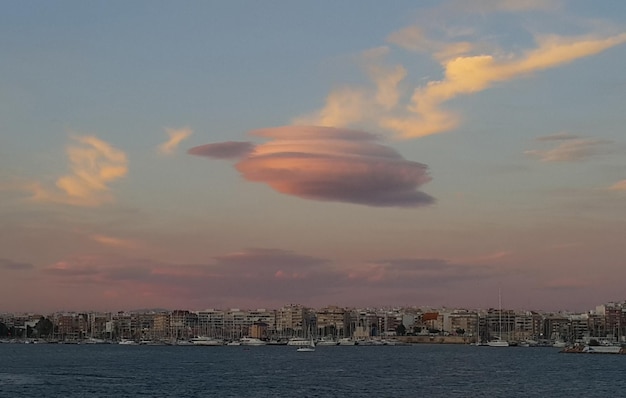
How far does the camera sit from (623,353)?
15538cm

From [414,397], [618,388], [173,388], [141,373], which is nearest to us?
[414,397]

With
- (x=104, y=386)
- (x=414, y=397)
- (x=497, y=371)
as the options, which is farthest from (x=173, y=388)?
(x=497, y=371)

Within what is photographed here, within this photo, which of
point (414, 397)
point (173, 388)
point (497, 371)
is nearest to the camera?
point (414, 397)

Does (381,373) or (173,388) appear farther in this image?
(381,373)

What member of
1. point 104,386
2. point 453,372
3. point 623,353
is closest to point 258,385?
point 104,386

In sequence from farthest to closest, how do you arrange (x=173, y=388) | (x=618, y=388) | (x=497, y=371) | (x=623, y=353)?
1. (x=623, y=353)
2. (x=497, y=371)
3. (x=618, y=388)
4. (x=173, y=388)

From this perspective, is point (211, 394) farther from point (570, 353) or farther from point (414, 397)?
point (570, 353)

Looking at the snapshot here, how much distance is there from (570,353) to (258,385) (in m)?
108

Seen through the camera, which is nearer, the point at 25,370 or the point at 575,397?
the point at 575,397

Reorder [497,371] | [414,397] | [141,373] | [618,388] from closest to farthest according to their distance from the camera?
[414,397] → [618,388] → [141,373] → [497,371]

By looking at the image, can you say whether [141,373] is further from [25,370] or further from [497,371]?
[497,371]

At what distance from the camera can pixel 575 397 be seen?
6309cm

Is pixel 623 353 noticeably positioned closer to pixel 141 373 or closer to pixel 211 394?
pixel 141 373

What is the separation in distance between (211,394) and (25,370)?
35827mm
